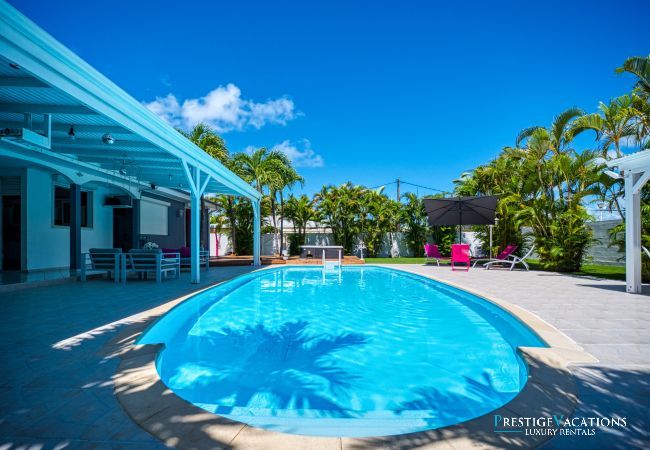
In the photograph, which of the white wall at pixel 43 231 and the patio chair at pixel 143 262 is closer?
the patio chair at pixel 143 262

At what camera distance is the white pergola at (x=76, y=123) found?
3.95 meters

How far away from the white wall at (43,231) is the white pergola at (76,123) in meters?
0.78

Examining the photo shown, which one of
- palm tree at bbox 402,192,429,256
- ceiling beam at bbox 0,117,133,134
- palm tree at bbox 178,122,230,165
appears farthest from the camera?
palm tree at bbox 402,192,429,256

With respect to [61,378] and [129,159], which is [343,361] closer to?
[61,378]

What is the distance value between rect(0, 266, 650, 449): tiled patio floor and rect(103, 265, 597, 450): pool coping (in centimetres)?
10

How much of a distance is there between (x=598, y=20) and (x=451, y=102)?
11369 millimetres

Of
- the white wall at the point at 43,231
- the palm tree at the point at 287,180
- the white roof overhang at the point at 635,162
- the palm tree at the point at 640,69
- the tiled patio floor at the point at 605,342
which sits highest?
the palm tree at the point at 640,69

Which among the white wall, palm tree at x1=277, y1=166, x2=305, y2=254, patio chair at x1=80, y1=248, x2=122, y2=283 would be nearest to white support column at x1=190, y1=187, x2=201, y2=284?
patio chair at x1=80, y1=248, x2=122, y2=283

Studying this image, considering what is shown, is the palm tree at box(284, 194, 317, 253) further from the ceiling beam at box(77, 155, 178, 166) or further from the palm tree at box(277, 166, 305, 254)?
the ceiling beam at box(77, 155, 178, 166)

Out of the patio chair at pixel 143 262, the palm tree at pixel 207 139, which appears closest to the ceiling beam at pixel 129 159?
the patio chair at pixel 143 262

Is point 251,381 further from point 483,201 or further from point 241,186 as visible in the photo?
point 483,201

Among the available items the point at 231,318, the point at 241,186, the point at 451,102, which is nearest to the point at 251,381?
the point at 231,318

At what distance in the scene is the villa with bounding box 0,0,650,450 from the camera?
225 centimetres

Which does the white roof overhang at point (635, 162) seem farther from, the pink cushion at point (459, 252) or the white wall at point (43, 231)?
the white wall at point (43, 231)
